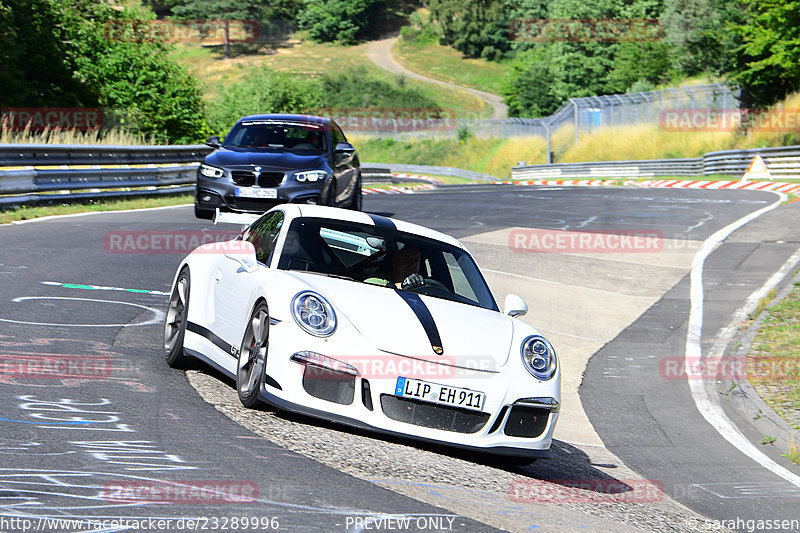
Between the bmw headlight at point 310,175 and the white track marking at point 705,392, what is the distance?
18.9 feet

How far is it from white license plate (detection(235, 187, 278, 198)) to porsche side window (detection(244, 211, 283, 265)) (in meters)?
6.79

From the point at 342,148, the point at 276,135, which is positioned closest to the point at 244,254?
the point at 342,148

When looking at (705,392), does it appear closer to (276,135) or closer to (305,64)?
(276,135)

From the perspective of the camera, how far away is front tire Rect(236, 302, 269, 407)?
6.30 metres

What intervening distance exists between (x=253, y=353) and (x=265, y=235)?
1.51m

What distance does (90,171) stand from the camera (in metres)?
20.1

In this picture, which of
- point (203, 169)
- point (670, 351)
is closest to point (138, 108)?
point (203, 169)

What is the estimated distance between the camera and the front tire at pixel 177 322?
773 cm

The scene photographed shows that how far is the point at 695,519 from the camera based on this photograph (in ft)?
19.9

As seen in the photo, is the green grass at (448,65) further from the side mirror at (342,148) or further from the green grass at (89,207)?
the side mirror at (342,148)

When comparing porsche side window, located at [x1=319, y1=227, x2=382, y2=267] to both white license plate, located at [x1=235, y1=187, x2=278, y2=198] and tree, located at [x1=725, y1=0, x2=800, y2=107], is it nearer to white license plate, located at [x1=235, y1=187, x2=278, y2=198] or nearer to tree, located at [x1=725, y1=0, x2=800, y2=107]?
white license plate, located at [x1=235, y1=187, x2=278, y2=198]

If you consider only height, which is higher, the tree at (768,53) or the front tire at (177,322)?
the tree at (768,53)

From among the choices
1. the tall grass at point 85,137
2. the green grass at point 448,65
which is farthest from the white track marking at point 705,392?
the green grass at point 448,65

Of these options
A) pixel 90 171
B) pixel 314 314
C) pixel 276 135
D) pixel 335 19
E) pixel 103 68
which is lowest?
pixel 314 314
